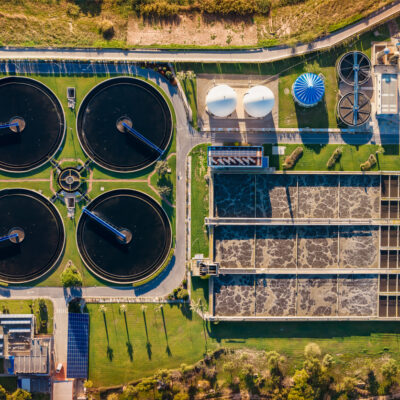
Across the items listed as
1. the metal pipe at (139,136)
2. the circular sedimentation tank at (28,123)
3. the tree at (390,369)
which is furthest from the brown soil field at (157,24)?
the tree at (390,369)

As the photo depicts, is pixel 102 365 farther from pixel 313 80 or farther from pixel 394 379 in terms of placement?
pixel 313 80

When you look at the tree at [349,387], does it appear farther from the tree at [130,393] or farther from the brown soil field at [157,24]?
the brown soil field at [157,24]

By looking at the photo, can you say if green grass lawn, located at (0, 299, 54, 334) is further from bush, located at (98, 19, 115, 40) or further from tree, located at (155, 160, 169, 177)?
bush, located at (98, 19, 115, 40)

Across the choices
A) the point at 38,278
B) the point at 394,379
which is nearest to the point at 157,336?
the point at 38,278

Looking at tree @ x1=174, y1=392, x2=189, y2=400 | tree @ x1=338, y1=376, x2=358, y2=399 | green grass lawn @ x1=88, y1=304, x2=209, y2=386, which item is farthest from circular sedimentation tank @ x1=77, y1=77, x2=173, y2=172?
tree @ x1=338, y1=376, x2=358, y2=399

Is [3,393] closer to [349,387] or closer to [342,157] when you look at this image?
[349,387]

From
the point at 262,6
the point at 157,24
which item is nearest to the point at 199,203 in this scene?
the point at 157,24
